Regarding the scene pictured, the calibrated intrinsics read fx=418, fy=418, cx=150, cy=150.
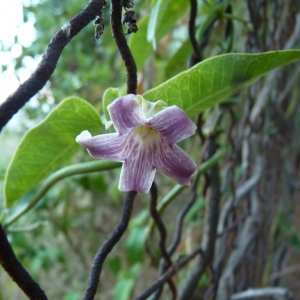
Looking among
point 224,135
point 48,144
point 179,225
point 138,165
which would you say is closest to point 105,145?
point 138,165

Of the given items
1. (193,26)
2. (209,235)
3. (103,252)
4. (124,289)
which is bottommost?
(124,289)

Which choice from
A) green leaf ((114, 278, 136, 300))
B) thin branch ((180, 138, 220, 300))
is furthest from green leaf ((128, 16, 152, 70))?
green leaf ((114, 278, 136, 300))

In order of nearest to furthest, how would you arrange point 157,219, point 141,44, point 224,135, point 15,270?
point 15,270 < point 157,219 < point 141,44 < point 224,135

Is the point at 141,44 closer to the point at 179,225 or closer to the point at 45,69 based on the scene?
the point at 179,225

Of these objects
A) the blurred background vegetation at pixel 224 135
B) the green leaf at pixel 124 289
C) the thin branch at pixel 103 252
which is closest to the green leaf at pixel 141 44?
the blurred background vegetation at pixel 224 135

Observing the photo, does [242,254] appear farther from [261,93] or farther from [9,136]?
[9,136]

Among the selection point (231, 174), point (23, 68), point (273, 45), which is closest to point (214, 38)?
point (273, 45)
